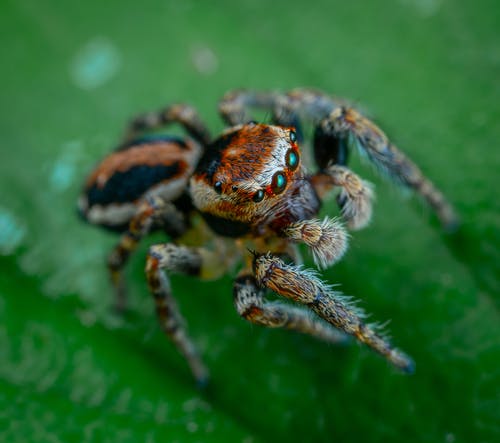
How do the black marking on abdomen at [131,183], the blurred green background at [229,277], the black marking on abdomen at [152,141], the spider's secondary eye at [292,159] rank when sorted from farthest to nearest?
the black marking on abdomen at [152,141]
the black marking on abdomen at [131,183]
the spider's secondary eye at [292,159]
the blurred green background at [229,277]

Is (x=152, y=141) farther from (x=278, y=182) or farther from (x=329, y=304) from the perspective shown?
(x=329, y=304)

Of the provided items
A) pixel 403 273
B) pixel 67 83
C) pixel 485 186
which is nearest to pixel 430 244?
pixel 403 273

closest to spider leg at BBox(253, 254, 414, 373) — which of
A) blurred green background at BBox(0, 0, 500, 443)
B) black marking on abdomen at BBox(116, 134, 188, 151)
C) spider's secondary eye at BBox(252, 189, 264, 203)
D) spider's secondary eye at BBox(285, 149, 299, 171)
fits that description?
blurred green background at BBox(0, 0, 500, 443)

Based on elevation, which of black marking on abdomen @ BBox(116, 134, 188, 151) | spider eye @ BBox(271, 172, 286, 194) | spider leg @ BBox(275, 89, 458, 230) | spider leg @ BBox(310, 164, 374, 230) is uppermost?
spider leg @ BBox(275, 89, 458, 230)

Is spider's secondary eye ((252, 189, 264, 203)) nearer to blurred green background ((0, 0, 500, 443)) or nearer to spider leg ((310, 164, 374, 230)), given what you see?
spider leg ((310, 164, 374, 230))

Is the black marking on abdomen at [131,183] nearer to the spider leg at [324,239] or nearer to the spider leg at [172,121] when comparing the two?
the spider leg at [172,121]

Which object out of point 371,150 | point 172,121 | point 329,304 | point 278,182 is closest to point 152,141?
point 172,121

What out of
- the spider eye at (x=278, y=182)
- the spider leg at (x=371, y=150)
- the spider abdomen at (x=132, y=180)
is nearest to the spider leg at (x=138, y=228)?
the spider abdomen at (x=132, y=180)
